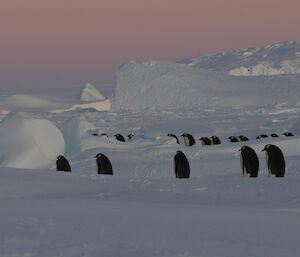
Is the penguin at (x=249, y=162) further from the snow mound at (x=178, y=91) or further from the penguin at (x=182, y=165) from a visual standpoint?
the snow mound at (x=178, y=91)

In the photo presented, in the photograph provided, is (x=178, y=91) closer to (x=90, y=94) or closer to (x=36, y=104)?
(x=36, y=104)

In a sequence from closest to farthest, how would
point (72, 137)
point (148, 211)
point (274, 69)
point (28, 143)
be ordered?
point (148, 211)
point (28, 143)
point (72, 137)
point (274, 69)

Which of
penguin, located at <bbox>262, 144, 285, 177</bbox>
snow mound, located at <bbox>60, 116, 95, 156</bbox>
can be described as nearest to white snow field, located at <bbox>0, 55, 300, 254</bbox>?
penguin, located at <bbox>262, 144, 285, 177</bbox>

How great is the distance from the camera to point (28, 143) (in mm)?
11836

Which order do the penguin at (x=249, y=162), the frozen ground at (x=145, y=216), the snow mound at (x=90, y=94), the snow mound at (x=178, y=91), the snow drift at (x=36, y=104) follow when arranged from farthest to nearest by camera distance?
the snow mound at (x=90, y=94) < the snow drift at (x=36, y=104) < the snow mound at (x=178, y=91) < the penguin at (x=249, y=162) < the frozen ground at (x=145, y=216)

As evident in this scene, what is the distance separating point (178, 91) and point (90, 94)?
32.8 m

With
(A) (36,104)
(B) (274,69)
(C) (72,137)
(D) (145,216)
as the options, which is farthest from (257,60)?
(D) (145,216)

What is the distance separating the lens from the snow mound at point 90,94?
240 ft

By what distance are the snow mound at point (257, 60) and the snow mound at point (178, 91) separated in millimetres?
43701

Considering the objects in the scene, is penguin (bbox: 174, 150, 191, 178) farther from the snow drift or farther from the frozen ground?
the snow drift

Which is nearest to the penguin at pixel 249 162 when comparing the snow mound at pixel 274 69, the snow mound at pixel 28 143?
the snow mound at pixel 28 143

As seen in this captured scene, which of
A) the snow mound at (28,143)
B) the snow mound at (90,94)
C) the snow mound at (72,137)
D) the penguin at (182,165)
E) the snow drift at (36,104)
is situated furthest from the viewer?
the snow mound at (90,94)

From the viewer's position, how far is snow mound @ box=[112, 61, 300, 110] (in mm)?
44312

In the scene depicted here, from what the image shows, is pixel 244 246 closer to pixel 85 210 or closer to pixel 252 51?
pixel 85 210
